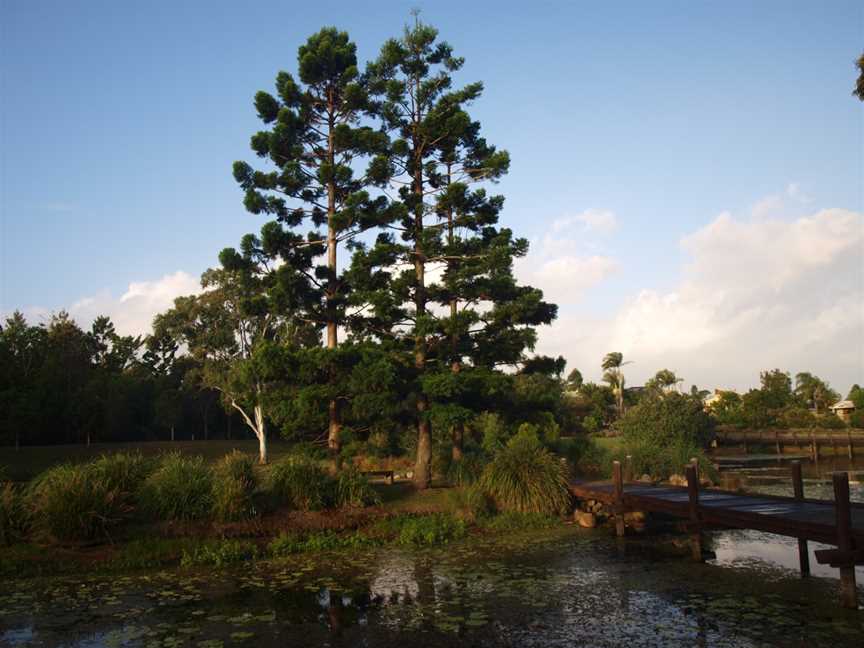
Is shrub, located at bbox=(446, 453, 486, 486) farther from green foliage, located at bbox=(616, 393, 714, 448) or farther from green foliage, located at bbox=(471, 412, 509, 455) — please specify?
green foliage, located at bbox=(616, 393, 714, 448)

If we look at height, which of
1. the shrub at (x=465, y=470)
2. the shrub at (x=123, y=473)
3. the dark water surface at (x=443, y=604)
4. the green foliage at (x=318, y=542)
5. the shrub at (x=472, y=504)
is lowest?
the dark water surface at (x=443, y=604)

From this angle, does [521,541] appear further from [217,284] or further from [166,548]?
[217,284]

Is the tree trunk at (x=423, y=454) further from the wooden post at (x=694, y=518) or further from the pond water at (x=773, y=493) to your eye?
the wooden post at (x=694, y=518)

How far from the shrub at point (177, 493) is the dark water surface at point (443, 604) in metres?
2.00

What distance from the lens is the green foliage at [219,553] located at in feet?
41.5

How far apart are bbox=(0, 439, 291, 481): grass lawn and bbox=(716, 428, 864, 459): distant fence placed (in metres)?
31.6

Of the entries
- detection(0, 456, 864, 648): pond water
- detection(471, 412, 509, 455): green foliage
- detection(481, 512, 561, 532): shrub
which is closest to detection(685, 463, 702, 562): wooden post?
detection(0, 456, 864, 648): pond water

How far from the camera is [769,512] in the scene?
1149 centimetres

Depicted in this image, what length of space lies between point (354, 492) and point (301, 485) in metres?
1.33

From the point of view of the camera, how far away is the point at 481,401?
65.3 feet

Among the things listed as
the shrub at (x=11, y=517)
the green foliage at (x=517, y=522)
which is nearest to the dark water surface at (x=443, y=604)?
the shrub at (x=11, y=517)

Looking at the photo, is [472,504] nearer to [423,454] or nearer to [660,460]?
[423,454]

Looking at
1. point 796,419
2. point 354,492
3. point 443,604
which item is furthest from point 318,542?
point 796,419

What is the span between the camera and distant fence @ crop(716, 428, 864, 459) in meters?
44.4
